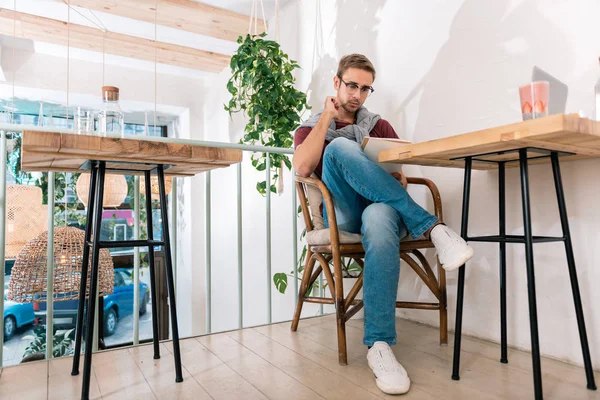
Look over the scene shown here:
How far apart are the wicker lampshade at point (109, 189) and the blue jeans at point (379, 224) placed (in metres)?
2.52

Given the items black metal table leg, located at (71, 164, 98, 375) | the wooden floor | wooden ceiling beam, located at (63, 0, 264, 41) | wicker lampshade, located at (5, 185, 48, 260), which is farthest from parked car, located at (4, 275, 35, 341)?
black metal table leg, located at (71, 164, 98, 375)

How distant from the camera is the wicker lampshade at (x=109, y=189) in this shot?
134 inches

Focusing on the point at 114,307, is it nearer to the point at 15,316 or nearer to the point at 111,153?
the point at 15,316

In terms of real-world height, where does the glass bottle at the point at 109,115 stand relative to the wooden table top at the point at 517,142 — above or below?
above

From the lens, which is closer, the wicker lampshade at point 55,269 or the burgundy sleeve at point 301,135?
the burgundy sleeve at point 301,135

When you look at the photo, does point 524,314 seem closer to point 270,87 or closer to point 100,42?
point 270,87

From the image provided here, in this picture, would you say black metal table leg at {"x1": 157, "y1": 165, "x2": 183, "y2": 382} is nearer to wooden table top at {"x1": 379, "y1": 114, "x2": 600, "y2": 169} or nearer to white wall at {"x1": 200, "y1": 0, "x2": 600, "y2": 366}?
wooden table top at {"x1": 379, "y1": 114, "x2": 600, "y2": 169}

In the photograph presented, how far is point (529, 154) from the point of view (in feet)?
4.07

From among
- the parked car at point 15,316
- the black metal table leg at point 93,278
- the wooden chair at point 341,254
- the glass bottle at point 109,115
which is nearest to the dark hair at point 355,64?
the wooden chair at point 341,254

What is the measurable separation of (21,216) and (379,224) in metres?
2.62

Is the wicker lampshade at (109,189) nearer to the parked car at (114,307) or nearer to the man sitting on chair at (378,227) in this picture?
the parked car at (114,307)

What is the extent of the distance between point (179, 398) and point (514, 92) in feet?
5.06

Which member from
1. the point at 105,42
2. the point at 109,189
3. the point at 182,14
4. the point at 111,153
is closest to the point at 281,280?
the point at 111,153

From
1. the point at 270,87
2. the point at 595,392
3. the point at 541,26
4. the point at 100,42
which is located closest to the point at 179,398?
the point at 595,392
